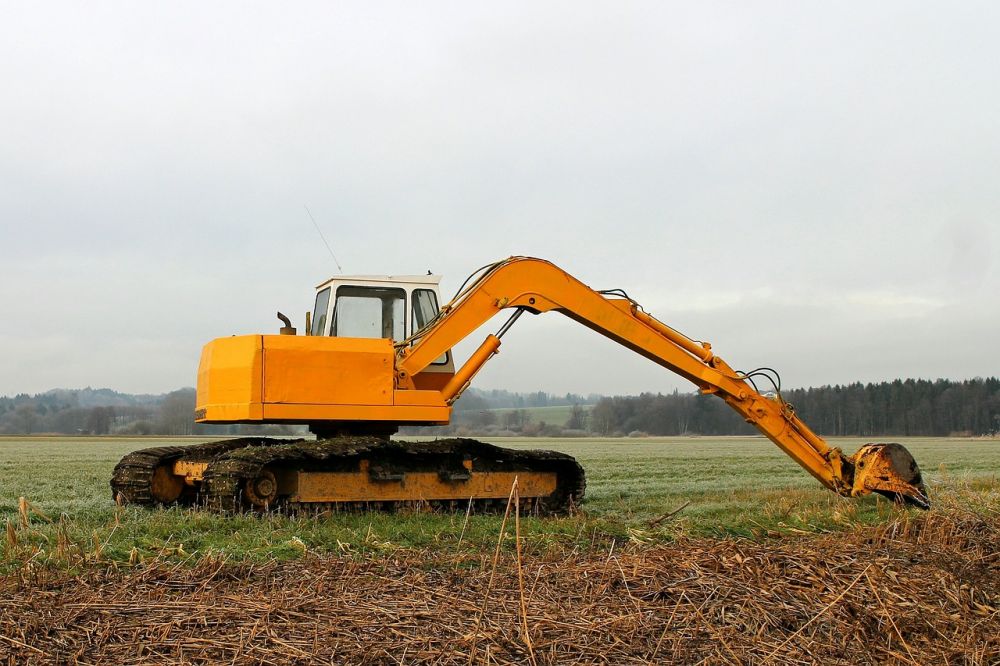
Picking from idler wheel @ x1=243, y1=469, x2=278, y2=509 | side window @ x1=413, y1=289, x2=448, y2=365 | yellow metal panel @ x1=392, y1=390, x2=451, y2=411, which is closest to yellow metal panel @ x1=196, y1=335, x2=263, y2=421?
idler wheel @ x1=243, y1=469, x2=278, y2=509

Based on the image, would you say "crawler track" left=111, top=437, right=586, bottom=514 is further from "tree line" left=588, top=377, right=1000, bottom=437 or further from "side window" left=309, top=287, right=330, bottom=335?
"tree line" left=588, top=377, right=1000, bottom=437

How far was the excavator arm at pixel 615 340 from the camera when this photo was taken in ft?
41.2

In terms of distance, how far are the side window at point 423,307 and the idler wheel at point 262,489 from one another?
2928mm

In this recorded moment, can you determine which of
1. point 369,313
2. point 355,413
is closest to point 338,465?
point 355,413

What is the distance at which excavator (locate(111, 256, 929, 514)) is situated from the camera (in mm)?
11789

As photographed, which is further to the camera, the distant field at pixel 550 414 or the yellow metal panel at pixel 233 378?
the distant field at pixel 550 414

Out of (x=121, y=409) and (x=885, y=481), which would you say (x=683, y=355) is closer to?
(x=885, y=481)

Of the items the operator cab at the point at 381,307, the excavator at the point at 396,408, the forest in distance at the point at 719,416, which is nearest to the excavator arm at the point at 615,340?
the excavator at the point at 396,408

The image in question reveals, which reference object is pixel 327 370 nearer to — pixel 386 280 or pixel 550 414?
pixel 386 280

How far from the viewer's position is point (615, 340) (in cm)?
1320

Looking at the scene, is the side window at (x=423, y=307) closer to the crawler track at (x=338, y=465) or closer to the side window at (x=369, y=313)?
the side window at (x=369, y=313)

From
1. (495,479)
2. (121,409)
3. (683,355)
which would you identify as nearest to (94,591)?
(495,479)

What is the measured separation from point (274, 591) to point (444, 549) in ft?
11.6

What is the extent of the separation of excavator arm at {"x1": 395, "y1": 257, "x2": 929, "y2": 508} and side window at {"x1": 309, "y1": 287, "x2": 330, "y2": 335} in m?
1.46
